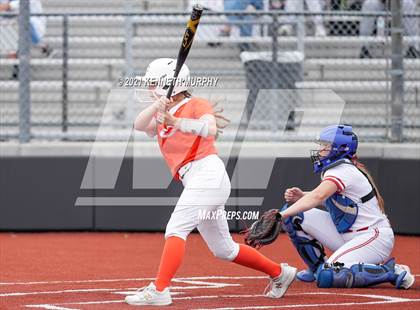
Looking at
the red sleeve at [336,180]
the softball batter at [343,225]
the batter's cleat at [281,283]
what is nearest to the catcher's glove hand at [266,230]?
the softball batter at [343,225]

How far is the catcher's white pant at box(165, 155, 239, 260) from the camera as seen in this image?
7535 millimetres

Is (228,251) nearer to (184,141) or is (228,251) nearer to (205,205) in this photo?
(205,205)

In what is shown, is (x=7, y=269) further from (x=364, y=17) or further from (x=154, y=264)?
(x=364, y=17)

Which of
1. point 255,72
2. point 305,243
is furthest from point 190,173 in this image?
point 255,72

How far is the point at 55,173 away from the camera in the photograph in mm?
12883

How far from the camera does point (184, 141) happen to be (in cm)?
776

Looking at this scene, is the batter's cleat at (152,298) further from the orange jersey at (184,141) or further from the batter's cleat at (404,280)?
the batter's cleat at (404,280)

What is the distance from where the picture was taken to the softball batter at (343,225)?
837 cm

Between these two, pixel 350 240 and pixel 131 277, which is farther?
pixel 131 277

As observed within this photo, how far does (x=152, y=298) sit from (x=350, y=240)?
2.08 meters

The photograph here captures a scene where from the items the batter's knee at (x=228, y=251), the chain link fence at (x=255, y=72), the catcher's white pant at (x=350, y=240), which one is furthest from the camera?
the chain link fence at (x=255, y=72)

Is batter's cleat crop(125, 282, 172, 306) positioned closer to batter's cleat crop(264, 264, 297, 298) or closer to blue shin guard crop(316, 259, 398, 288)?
batter's cleat crop(264, 264, 297, 298)

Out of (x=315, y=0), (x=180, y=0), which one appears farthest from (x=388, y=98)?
(x=180, y=0)

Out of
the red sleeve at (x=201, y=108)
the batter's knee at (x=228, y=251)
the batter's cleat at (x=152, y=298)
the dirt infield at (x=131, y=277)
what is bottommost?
the dirt infield at (x=131, y=277)
